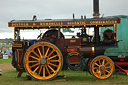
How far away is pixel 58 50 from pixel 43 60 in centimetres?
69

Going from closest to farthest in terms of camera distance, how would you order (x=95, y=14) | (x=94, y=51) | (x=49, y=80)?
1. (x=49, y=80)
2. (x=94, y=51)
3. (x=95, y=14)

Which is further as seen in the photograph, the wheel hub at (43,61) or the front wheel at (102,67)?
the front wheel at (102,67)

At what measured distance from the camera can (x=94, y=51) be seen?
337 inches

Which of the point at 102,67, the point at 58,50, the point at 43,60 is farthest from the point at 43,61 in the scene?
the point at 102,67

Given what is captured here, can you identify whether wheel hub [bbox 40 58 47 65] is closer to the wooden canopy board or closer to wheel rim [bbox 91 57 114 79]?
the wooden canopy board

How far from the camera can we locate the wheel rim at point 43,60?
8039 millimetres

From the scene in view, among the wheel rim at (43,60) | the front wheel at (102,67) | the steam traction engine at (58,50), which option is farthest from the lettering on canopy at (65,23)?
the front wheel at (102,67)

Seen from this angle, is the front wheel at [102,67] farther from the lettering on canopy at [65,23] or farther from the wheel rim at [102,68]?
the lettering on canopy at [65,23]

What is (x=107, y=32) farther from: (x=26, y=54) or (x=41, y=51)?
(x=26, y=54)

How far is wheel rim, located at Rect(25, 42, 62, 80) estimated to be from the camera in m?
8.04

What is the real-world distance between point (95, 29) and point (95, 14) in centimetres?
161

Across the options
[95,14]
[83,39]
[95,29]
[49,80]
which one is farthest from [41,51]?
[95,14]

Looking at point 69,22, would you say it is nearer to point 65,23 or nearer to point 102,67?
point 65,23

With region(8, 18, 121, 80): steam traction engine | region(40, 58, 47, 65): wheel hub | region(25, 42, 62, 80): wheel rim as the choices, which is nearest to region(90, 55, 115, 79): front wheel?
region(8, 18, 121, 80): steam traction engine
